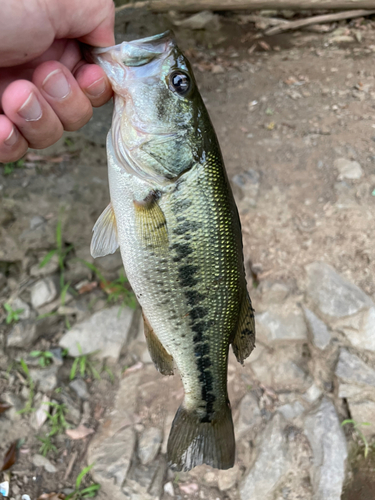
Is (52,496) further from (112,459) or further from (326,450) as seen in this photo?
(326,450)

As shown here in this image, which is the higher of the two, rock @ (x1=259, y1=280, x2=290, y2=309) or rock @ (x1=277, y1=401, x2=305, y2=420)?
rock @ (x1=259, y1=280, x2=290, y2=309)

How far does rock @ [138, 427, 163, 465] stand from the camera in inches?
112

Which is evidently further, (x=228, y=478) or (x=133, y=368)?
(x=133, y=368)

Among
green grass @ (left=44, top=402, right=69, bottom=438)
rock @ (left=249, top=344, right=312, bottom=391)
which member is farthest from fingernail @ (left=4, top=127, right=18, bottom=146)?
rock @ (left=249, top=344, right=312, bottom=391)

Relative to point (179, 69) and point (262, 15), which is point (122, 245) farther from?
point (262, 15)

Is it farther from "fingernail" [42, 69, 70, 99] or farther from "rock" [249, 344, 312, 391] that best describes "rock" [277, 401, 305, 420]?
"fingernail" [42, 69, 70, 99]

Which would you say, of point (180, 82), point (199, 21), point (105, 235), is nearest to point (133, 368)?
point (105, 235)

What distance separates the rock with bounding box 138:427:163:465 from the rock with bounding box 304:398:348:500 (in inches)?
48.8

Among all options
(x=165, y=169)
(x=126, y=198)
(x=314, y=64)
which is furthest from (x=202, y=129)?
(x=314, y=64)

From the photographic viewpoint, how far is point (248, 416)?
298 centimetres

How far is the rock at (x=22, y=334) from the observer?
3.06m

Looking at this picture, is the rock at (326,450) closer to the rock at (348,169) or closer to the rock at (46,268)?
the rock at (348,169)

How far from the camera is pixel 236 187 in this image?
140 inches

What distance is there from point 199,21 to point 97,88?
16.3ft
